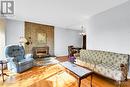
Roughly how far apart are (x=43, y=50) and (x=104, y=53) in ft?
16.6

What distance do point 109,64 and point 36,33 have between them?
561 centimetres

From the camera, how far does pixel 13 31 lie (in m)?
6.79

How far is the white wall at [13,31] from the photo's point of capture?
259 inches

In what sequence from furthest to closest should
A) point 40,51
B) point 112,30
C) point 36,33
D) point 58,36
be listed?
1. point 58,36
2. point 40,51
3. point 36,33
4. point 112,30

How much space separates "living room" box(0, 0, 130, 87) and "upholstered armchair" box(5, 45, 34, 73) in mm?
154

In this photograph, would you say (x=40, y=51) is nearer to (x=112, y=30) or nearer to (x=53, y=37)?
(x=53, y=37)

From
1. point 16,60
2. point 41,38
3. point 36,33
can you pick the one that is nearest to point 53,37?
point 41,38

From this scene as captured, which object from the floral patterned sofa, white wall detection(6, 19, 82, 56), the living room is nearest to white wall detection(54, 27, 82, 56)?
white wall detection(6, 19, 82, 56)

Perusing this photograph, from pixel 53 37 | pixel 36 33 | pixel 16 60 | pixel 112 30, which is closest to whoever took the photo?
pixel 112 30

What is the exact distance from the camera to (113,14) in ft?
13.9

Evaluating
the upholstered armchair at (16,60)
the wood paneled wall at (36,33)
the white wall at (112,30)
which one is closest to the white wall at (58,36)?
the wood paneled wall at (36,33)

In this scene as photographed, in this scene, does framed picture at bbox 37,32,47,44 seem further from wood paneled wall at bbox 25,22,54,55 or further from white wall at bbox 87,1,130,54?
white wall at bbox 87,1,130,54

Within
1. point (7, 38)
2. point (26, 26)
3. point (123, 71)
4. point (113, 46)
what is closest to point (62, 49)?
point (26, 26)

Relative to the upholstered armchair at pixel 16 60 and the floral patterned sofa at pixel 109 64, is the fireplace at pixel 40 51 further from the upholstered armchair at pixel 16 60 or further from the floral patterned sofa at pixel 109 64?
the floral patterned sofa at pixel 109 64
